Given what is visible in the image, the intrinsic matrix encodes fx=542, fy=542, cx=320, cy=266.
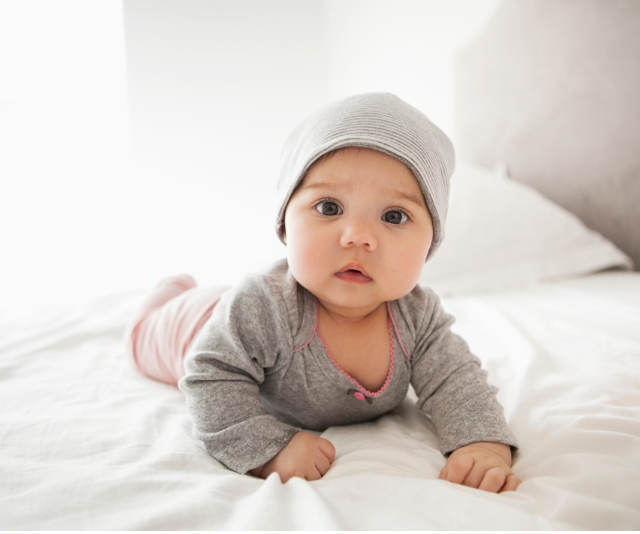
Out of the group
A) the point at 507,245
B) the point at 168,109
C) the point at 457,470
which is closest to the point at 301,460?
the point at 457,470

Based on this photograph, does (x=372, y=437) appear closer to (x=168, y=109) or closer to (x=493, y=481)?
(x=493, y=481)

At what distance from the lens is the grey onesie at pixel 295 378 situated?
79cm

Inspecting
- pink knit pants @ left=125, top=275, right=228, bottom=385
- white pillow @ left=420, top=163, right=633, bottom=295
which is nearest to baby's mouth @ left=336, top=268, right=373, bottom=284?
pink knit pants @ left=125, top=275, right=228, bottom=385

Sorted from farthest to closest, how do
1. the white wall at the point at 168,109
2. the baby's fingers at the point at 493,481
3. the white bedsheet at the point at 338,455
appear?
the white wall at the point at 168,109, the baby's fingers at the point at 493,481, the white bedsheet at the point at 338,455

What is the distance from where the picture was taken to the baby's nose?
2.59ft

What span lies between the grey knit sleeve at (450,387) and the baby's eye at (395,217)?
203 mm

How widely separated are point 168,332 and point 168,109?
2130 millimetres

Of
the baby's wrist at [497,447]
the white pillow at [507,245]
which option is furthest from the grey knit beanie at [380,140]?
the white pillow at [507,245]

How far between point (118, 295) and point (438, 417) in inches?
49.5

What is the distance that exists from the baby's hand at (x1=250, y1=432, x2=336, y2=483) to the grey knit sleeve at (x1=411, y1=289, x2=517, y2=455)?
186mm

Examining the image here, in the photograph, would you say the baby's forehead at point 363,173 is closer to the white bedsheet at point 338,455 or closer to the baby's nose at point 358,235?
the baby's nose at point 358,235

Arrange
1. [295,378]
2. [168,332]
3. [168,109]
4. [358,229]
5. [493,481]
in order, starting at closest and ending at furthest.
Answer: [493,481] < [358,229] < [295,378] < [168,332] < [168,109]

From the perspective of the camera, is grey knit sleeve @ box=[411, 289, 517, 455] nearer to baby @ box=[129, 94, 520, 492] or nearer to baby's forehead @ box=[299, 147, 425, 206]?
baby @ box=[129, 94, 520, 492]

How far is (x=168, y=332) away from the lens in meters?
1.20
